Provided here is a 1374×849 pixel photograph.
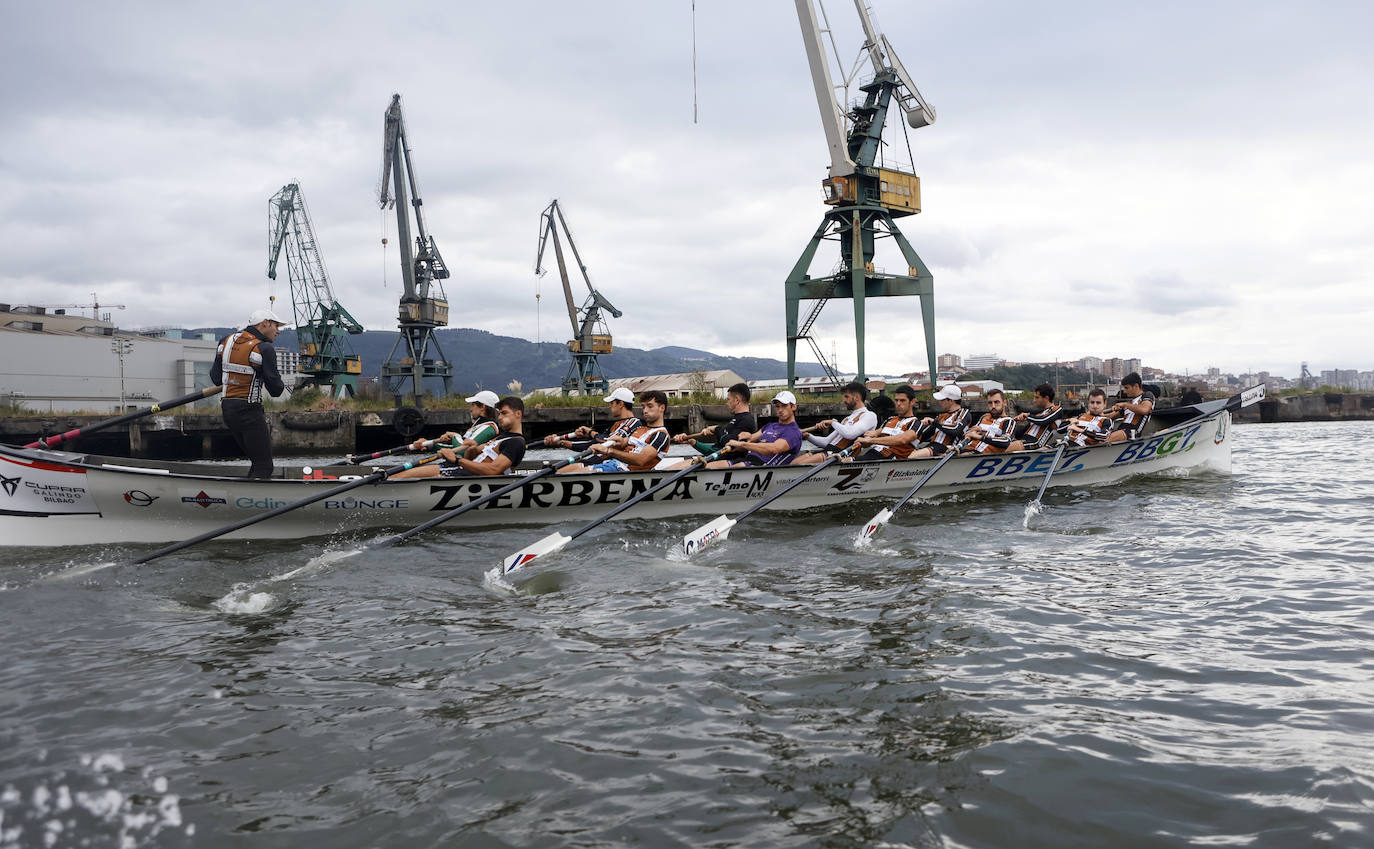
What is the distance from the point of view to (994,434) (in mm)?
13477

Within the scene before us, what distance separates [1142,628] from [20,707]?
7.46 metres

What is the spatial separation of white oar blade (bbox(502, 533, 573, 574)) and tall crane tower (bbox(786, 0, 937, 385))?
29.5 meters

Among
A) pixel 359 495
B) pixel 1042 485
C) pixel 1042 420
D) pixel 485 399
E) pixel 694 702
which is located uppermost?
pixel 485 399

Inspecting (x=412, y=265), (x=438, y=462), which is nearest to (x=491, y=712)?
(x=438, y=462)

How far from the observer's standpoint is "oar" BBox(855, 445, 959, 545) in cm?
974

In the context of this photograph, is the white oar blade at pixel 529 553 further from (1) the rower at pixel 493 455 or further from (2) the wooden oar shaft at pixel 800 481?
(2) the wooden oar shaft at pixel 800 481

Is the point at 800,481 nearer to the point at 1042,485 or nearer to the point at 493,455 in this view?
the point at 493,455

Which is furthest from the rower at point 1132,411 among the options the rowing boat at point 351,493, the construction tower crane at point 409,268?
the construction tower crane at point 409,268

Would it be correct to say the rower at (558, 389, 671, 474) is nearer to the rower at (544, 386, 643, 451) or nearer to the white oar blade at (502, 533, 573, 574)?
the rower at (544, 386, 643, 451)

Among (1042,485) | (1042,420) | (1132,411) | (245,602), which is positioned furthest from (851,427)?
(245,602)

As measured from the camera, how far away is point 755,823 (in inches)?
134

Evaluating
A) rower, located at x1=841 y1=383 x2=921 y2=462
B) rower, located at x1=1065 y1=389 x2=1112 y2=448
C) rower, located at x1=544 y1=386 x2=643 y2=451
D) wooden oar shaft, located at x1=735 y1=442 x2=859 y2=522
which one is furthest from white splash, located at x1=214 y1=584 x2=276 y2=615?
rower, located at x1=1065 y1=389 x2=1112 y2=448

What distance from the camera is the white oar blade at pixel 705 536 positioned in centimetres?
891

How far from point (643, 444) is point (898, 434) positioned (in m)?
4.24
